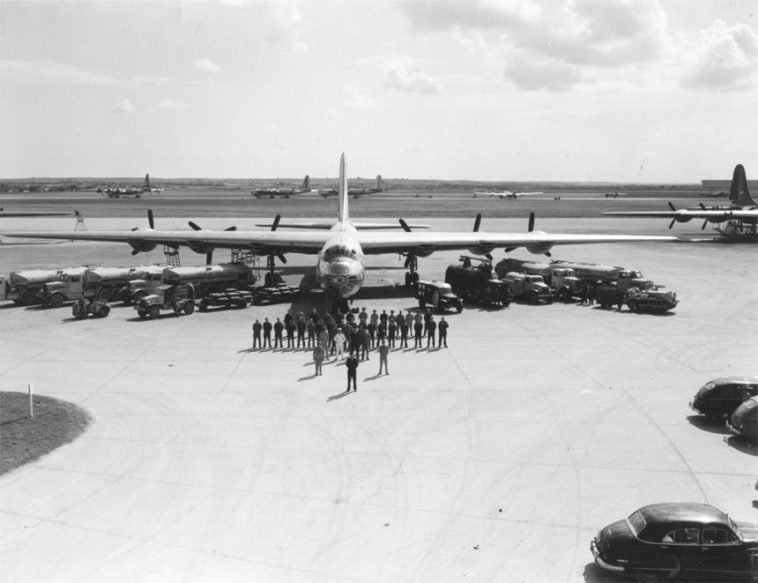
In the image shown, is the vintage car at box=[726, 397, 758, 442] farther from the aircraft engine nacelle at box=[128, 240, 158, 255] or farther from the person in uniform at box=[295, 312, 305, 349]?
the aircraft engine nacelle at box=[128, 240, 158, 255]

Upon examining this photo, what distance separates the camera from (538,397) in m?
22.4

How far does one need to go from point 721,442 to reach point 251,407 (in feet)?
44.6

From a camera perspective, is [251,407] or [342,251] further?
[342,251]

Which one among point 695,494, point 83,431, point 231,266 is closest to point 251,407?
point 83,431

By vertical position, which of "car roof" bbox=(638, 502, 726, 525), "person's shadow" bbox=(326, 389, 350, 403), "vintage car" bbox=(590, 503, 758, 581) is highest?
"car roof" bbox=(638, 502, 726, 525)

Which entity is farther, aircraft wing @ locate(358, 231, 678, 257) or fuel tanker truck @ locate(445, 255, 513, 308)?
aircraft wing @ locate(358, 231, 678, 257)

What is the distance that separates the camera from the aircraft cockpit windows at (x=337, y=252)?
116 ft

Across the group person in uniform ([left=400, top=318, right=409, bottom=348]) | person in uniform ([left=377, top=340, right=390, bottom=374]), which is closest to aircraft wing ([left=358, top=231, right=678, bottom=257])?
person in uniform ([left=400, top=318, right=409, bottom=348])

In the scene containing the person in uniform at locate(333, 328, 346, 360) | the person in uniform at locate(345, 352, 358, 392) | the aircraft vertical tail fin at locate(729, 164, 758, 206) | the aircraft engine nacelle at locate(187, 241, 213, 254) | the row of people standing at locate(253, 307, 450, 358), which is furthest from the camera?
the aircraft vertical tail fin at locate(729, 164, 758, 206)

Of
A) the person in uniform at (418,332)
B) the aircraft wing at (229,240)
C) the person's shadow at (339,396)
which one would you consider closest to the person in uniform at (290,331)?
the person in uniform at (418,332)

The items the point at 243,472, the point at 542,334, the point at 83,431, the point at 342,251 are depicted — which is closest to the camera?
the point at 243,472

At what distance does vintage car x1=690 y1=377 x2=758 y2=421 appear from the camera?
19.9m

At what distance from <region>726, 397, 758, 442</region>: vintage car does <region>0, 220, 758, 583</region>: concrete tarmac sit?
46cm

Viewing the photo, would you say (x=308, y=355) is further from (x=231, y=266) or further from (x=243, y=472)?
(x=231, y=266)
